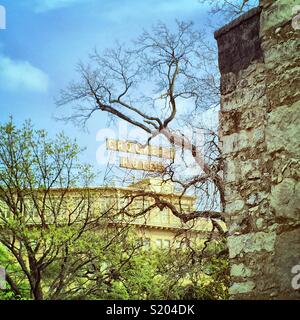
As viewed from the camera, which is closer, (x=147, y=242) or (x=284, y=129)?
(x=284, y=129)

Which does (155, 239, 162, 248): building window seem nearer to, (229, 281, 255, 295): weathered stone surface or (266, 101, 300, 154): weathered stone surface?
(229, 281, 255, 295): weathered stone surface

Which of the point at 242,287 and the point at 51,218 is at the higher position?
the point at 51,218

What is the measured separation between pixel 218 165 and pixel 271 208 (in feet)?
13.2

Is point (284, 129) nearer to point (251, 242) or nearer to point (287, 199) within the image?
point (287, 199)

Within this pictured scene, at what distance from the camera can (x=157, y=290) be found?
8844 mm

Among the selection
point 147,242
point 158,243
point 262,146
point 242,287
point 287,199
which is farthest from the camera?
point 147,242

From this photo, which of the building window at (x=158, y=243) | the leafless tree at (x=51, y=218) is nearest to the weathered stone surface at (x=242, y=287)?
the leafless tree at (x=51, y=218)

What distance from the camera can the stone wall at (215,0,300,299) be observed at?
2713mm

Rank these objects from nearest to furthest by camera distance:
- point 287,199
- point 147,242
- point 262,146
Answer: point 287,199
point 262,146
point 147,242

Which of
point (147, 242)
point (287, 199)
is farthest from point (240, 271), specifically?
point (147, 242)

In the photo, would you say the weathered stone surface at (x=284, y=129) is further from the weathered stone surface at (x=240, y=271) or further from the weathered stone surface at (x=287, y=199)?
the weathered stone surface at (x=240, y=271)

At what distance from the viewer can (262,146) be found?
10.3 ft

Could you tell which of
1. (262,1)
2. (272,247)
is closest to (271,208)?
(272,247)

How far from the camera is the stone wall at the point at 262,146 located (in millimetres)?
2713
